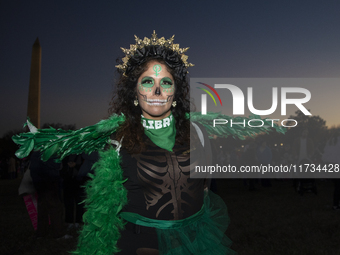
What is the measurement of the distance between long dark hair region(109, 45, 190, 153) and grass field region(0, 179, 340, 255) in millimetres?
3089

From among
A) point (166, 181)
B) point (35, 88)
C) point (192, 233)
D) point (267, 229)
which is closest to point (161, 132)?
point (166, 181)

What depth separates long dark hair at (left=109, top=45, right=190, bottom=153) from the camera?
2183mm

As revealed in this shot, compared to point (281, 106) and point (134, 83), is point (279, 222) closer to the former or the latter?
point (281, 106)

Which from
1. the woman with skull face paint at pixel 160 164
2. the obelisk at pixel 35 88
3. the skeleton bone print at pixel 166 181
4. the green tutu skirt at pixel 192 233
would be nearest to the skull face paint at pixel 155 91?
the woman with skull face paint at pixel 160 164

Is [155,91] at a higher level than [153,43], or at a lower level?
lower

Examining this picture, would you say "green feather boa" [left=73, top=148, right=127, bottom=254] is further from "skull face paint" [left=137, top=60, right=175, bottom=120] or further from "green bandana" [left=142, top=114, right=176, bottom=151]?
"skull face paint" [left=137, top=60, right=175, bottom=120]

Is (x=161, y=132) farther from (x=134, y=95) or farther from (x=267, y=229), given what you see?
(x=267, y=229)

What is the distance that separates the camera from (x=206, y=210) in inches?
92.5

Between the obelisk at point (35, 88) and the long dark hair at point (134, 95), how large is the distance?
694 inches

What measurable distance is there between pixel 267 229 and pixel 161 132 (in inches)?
177

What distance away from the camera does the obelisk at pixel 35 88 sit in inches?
732

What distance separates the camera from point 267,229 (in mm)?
5789

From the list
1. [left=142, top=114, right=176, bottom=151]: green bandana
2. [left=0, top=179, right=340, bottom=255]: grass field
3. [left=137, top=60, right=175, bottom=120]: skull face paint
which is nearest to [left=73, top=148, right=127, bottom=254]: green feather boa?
[left=142, top=114, right=176, bottom=151]: green bandana

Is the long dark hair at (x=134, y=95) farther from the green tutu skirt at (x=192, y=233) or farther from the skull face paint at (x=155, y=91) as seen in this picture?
the green tutu skirt at (x=192, y=233)
